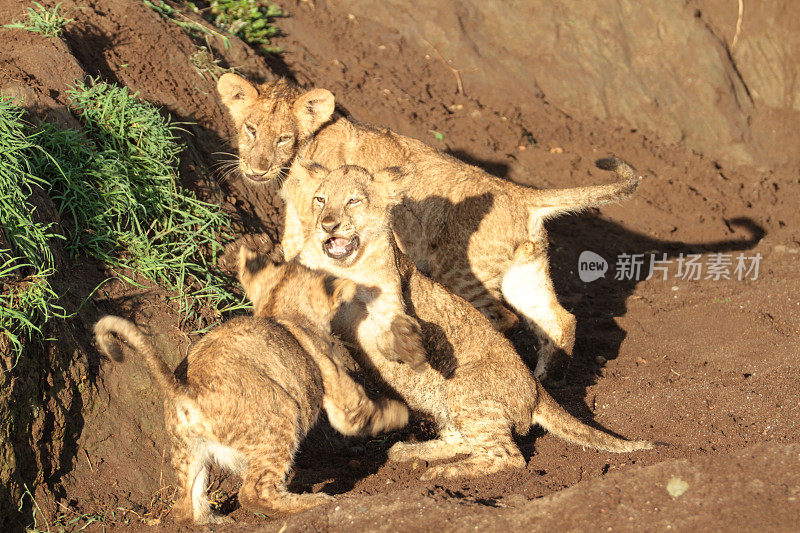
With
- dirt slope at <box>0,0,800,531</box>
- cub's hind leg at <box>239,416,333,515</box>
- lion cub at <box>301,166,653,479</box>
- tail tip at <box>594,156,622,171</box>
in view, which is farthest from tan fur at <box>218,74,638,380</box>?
cub's hind leg at <box>239,416,333,515</box>

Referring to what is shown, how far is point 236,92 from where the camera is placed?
703cm

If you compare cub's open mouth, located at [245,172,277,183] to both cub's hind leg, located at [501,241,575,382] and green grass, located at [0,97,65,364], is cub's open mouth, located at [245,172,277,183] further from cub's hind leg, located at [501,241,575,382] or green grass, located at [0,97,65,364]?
cub's hind leg, located at [501,241,575,382]

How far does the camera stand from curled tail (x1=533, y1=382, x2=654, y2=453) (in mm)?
5297

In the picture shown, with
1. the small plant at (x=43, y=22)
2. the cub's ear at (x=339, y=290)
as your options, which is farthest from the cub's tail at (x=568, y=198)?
the small plant at (x=43, y=22)

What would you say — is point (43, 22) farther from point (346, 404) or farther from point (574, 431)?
point (574, 431)

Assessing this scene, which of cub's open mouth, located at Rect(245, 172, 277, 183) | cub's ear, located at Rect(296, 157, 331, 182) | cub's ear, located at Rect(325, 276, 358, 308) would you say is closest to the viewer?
cub's ear, located at Rect(325, 276, 358, 308)

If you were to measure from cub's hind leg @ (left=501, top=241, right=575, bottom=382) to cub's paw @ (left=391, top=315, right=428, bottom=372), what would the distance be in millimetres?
1918

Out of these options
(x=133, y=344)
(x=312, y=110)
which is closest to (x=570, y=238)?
(x=312, y=110)

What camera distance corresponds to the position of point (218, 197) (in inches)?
270

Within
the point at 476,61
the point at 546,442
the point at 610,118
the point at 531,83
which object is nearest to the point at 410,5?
the point at 476,61

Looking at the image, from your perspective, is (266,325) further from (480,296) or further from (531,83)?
(531,83)

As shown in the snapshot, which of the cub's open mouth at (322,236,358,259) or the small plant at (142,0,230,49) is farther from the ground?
the small plant at (142,0,230,49)

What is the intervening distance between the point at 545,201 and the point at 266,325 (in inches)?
123

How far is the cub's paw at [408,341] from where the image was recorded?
16.9 ft
